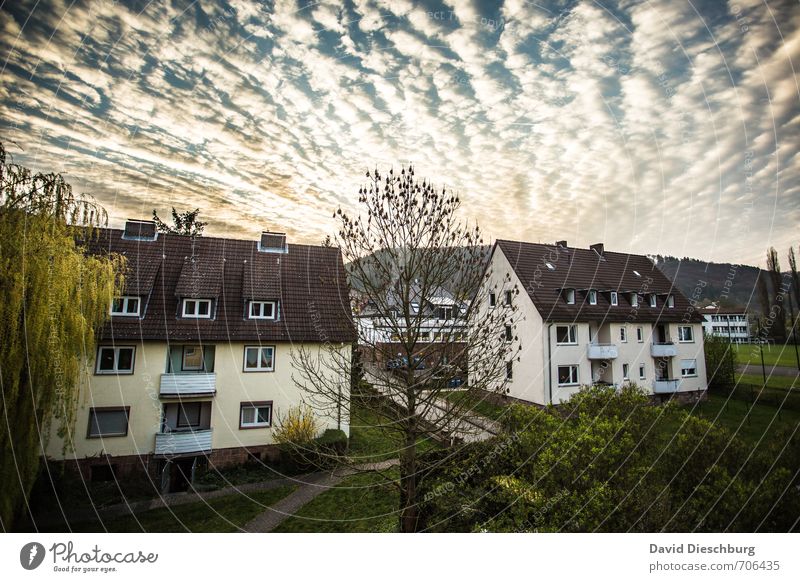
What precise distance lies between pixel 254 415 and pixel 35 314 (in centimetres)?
262

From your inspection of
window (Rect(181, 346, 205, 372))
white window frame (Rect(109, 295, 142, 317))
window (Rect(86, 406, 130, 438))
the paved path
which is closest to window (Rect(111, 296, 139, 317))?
white window frame (Rect(109, 295, 142, 317))

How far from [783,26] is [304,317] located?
5.64m

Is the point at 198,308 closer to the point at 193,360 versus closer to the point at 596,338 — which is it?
the point at 193,360

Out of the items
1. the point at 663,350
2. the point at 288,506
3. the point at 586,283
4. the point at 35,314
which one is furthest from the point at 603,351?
the point at 35,314

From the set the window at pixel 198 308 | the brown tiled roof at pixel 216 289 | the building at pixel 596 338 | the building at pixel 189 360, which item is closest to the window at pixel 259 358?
the building at pixel 189 360

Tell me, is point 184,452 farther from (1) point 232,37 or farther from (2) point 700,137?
(2) point 700,137

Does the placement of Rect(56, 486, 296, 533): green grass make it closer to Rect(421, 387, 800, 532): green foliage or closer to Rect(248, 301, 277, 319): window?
Rect(421, 387, 800, 532): green foliage

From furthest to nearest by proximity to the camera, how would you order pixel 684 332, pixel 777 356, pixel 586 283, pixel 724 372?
pixel 586 283 → pixel 684 332 → pixel 724 372 → pixel 777 356

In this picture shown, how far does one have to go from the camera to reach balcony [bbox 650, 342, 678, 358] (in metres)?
4.90

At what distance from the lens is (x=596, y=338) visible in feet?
19.2

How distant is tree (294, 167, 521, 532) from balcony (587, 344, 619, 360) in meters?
3.44

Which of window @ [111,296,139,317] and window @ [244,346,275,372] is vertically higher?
window @ [111,296,139,317]

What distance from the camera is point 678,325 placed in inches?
230
